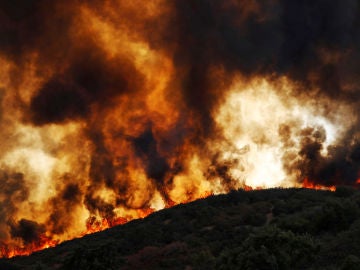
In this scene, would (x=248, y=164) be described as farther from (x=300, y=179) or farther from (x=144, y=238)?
(x=144, y=238)

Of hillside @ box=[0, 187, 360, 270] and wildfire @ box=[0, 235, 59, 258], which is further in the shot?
wildfire @ box=[0, 235, 59, 258]

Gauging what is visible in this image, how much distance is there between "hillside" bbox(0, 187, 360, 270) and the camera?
90.6ft

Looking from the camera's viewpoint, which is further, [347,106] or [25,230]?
[347,106]

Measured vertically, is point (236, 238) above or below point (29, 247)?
below

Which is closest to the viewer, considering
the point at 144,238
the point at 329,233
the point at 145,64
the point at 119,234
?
the point at 329,233

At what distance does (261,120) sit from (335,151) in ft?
40.9

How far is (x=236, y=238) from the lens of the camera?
146ft

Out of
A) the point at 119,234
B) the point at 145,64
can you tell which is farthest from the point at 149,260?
the point at 145,64

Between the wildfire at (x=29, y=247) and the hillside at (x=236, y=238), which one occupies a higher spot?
the wildfire at (x=29, y=247)

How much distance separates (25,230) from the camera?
7131cm

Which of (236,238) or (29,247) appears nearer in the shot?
(236,238)

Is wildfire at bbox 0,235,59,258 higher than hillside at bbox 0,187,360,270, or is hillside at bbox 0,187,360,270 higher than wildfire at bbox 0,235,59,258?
wildfire at bbox 0,235,59,258

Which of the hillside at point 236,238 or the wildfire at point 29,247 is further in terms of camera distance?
the wildfire at point 29,247

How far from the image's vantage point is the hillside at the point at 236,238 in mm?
27625
